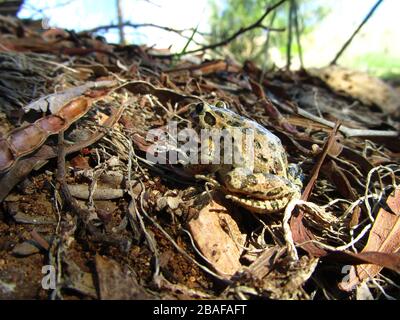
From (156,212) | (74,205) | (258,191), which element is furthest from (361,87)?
(74,205)

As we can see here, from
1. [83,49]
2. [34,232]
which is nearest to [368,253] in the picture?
[34,232]

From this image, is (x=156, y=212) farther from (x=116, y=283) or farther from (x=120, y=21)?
(x=120, y=21)

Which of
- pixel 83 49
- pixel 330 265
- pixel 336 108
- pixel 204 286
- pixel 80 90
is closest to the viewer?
pixel 204 286

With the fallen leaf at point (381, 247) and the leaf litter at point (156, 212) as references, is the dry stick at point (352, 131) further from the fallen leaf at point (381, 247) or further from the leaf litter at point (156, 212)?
the fallen leaf at point (381, 247)

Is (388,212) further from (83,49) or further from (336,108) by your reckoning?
(83,49)

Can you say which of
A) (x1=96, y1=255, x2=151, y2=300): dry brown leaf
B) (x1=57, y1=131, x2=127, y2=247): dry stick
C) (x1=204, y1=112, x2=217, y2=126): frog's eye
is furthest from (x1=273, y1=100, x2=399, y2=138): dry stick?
(x1=96, y1=255, x2=151, y2=300): dry brown leaf

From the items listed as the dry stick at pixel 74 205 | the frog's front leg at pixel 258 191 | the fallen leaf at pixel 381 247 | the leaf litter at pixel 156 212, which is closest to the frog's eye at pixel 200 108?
the leaf litter at pixel 156 212
